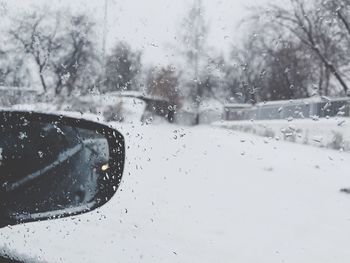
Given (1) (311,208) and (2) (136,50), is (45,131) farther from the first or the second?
(1) (311,208)

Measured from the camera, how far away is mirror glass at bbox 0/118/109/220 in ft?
4.50

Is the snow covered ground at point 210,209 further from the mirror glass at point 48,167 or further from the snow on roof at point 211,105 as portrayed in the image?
the mirror glass at point 48,167

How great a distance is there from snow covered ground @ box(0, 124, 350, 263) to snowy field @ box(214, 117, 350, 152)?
0.13m

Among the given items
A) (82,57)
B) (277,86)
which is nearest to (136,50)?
(82,57)

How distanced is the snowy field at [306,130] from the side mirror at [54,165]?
96 cm

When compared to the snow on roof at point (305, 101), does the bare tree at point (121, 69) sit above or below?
above

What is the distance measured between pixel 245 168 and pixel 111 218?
129cm

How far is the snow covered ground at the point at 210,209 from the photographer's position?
2.35 m

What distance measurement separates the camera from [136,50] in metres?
2.44

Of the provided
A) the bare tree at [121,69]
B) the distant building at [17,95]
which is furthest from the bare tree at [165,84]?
the distant building at [17,95]

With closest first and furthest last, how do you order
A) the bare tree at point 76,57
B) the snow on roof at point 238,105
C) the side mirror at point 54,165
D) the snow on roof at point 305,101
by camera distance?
1. the side mirror at point 54,165
2. the snow on roof at point 305,101
3. the snow on roof at point 238,105
4. the bare tree at point 76,57

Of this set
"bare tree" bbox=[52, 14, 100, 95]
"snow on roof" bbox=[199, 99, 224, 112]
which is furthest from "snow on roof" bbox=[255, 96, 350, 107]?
"bare tree" bbox=[52, 14, 100, 95]

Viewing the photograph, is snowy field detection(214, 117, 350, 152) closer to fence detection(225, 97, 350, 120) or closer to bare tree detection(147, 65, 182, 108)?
fence detection(225, 97, 350, 120)

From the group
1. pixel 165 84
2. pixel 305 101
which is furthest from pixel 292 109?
pixel 165 84
